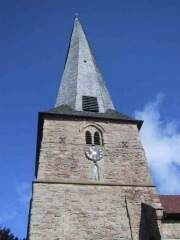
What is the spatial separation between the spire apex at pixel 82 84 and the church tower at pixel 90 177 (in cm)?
9

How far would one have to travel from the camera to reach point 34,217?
14438mm

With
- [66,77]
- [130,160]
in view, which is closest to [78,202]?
[130,160]

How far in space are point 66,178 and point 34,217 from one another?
→ 2.52 meters

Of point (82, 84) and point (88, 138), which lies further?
point (82, 84)

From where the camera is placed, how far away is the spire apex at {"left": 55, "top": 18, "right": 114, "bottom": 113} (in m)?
21.3

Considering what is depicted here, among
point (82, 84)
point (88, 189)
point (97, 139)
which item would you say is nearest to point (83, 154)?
point (97, 139)

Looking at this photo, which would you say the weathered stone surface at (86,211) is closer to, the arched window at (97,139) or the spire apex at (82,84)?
the arched window at (97,139)

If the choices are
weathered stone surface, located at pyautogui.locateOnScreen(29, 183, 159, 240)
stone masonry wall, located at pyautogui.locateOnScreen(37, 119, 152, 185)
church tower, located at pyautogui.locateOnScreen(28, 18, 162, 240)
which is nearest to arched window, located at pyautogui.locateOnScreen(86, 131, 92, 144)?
church tower, located at pyautogui.locateOnScreen(28, 18, 162, 240)

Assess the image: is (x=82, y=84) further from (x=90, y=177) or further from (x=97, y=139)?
(x=90, y=177)

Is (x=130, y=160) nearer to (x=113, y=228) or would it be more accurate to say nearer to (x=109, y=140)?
(x=109, y=140)

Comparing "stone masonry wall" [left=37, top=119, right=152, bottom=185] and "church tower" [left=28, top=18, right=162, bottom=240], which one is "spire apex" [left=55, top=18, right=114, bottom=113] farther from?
"stone masonry wall" [left=37, top=119, right=152, bottom=185]

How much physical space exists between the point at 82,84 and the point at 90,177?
301 inches

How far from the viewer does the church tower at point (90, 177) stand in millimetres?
14609

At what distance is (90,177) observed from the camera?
16625mm
